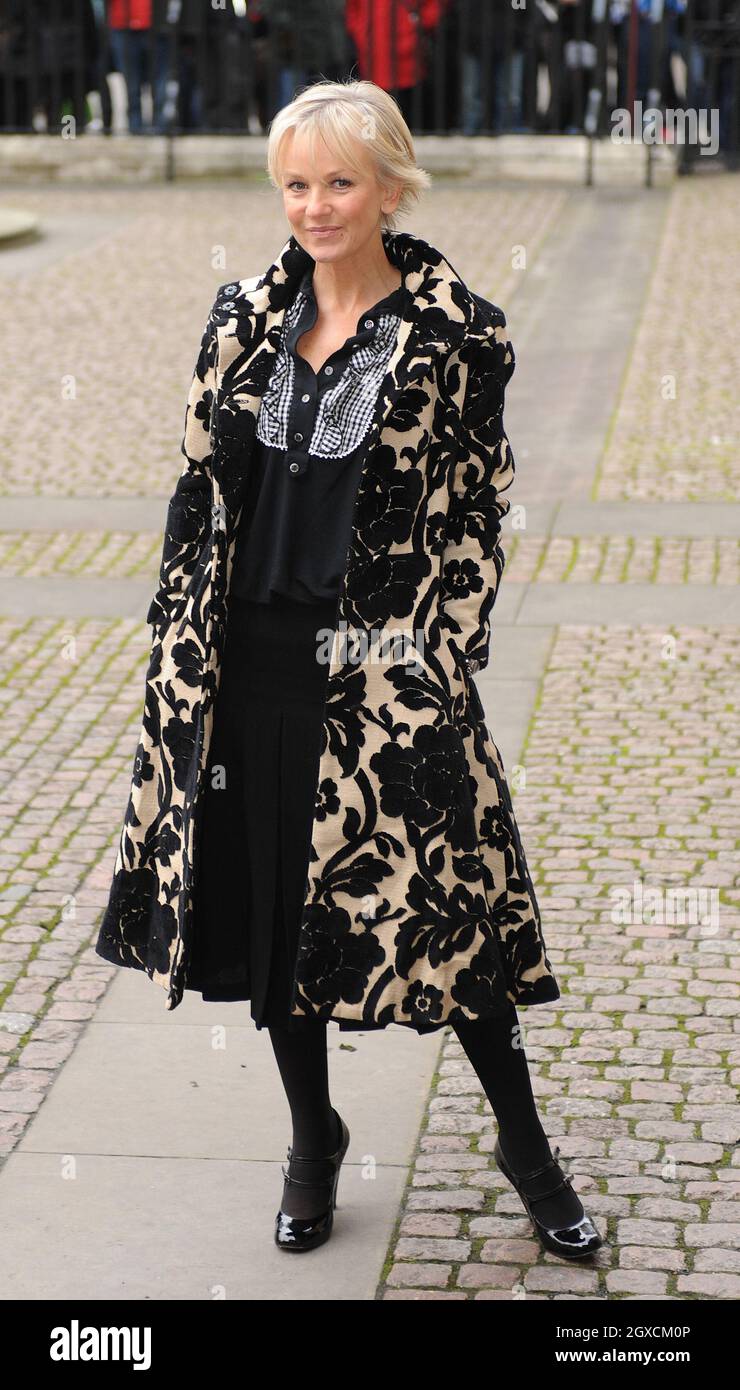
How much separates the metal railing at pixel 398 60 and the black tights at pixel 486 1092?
46.8 feet

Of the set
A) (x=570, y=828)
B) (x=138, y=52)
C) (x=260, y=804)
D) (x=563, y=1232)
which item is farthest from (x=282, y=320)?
(x=138, y=52)

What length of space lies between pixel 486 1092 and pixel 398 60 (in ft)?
49.1

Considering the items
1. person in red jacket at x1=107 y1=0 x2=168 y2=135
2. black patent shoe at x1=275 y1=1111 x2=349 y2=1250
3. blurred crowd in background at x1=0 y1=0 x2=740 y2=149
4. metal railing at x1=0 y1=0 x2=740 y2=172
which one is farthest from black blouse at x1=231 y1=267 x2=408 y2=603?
person in red jacket at x1=107 y1=0 x2=168 y2=135

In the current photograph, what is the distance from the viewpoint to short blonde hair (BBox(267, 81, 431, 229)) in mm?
3180

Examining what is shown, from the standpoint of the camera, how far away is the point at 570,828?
5.55 meters

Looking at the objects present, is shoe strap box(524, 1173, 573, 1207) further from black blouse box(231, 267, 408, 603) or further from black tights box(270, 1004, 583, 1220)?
black blouse box(231, 267, 408, 603)

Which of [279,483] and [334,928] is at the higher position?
[279,483]

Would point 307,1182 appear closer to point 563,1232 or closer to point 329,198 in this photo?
point 563,1232

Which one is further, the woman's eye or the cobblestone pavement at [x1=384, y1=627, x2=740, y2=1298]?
the cobblestone pavement at [x1=384, y1=627, x2=740, y2=1298]

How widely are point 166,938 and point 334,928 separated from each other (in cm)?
33

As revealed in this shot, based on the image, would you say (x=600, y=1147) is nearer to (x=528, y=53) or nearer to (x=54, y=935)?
(x=54, y=935)

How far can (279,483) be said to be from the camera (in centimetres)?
334

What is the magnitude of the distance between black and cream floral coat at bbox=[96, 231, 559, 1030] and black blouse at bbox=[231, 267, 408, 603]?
3 centimetres
